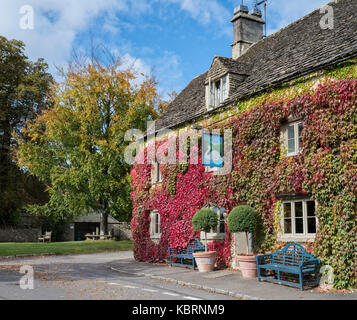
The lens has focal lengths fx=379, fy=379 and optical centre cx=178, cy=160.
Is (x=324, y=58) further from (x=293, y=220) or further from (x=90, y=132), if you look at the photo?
(x=90, y=132)

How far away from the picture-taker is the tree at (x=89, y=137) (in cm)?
2827

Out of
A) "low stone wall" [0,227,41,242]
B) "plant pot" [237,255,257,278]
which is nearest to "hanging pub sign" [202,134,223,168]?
"plant pot" [237,255,257,278]

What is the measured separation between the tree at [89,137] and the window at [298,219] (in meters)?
17.4

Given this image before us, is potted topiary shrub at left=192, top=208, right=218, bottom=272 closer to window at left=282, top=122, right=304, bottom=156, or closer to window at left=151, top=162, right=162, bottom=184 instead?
window at left=282, top=122, right=304, bottom=156

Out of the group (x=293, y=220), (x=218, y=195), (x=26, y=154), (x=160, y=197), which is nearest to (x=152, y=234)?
(x=160, y=197)

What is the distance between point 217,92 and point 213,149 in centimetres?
359

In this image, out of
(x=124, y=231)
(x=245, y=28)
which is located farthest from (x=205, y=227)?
(x=124, y=231)

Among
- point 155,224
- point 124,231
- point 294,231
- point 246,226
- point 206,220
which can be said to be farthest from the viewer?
point 124,231

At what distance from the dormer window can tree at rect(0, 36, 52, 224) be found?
23.4 meters

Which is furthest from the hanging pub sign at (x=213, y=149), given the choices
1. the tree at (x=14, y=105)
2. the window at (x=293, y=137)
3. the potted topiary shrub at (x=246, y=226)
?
the tree at (x=14, y=105)

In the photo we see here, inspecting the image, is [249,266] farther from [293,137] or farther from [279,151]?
[293,137]

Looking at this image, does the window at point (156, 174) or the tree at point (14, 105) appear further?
the tree at point (14, 105)

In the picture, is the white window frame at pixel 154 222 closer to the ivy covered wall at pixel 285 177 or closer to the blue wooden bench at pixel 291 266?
the ivy covered wall at pixel 285 177

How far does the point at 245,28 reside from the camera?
22.3m
